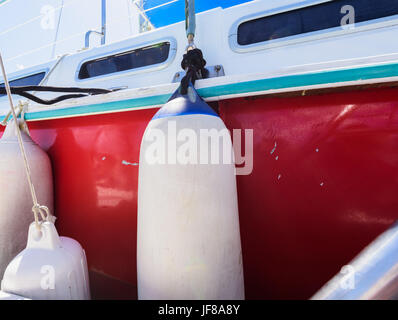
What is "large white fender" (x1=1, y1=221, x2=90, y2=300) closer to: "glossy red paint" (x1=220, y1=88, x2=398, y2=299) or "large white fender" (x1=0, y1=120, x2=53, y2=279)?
"large white fender" (x1=0, y1=120, x2=53, y2=279)

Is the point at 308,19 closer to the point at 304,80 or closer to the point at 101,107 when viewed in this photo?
the point at 304,80

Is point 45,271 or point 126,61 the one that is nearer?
point 45,271

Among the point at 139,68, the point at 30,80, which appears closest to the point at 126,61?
the point at 139,68

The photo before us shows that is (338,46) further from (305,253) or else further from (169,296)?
(169,296)

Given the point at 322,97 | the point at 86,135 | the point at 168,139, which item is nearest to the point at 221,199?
the point at 168,139

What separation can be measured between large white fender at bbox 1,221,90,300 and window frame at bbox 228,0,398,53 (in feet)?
4.61

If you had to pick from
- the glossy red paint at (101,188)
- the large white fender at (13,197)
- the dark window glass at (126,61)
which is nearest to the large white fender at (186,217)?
the glossy red paint at (101,188)

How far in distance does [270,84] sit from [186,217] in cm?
54

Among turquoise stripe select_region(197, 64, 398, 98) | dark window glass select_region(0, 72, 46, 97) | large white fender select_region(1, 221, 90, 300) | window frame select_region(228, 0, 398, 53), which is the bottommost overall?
large white fender select_region(1, 221, 90, 300)

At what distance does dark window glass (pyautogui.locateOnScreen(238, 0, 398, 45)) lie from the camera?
1.18 metres

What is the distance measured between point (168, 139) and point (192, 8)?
2.59 feet

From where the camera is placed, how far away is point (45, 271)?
0.69m

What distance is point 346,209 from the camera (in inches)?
31.8

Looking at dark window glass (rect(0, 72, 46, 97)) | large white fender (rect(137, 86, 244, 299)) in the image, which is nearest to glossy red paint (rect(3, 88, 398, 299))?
large white fender (rect(137, 86, 244, 299))
